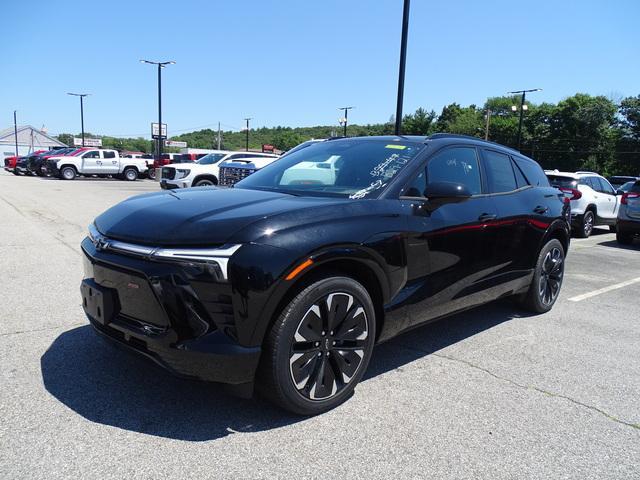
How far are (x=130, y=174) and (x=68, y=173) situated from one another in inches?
138

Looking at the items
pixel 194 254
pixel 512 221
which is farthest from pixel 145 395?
pixel 512 221

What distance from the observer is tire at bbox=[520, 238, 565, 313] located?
500cm

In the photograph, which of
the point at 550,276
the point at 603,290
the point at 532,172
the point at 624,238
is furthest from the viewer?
the point at 624,238

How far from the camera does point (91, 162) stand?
30.0m

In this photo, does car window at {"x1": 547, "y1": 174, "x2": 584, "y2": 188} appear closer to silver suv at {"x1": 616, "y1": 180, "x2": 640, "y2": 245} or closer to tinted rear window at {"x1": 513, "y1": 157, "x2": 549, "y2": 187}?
silver suv at {"x1": 616, "y1": 180, "x2": 640, "y2": 245}

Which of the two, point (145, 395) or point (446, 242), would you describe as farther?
point (446, 242)

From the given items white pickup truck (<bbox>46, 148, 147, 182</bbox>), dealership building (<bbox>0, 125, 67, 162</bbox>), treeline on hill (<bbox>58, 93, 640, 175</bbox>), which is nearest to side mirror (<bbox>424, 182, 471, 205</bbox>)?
white pickup truck (<bbox>46, 148, 147, 182</bbox>)

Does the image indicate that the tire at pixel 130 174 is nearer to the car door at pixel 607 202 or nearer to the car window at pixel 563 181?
the car window at pixel 563 181

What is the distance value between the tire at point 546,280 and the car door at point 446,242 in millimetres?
1131

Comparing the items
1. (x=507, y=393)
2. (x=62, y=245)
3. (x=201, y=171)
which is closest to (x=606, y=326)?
(x=507, y=393)

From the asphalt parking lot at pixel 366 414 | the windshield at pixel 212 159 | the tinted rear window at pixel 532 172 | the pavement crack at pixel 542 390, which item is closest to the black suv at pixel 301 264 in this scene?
the asphalt parking lot at pixel 366 414

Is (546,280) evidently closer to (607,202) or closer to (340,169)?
(340,169)

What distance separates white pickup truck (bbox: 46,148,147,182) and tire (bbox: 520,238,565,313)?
29.8 metres

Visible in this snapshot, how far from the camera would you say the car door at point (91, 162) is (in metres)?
29.8
